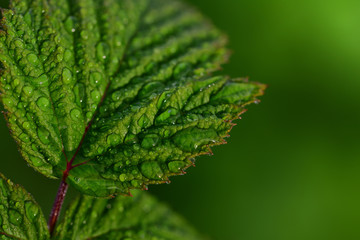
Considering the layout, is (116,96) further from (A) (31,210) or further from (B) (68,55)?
(A) (31,210)

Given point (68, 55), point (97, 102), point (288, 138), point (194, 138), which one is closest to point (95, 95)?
point (97, 102)

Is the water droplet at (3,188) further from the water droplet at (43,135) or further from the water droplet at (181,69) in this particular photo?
the water droplet at (181,69)

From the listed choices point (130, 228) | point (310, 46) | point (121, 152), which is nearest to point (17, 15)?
point (121, 152)

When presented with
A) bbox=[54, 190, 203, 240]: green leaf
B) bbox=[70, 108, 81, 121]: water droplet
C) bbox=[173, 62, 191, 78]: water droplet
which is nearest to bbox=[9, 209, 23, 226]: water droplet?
bbox=[54, 190, 203, 240]: green leaf

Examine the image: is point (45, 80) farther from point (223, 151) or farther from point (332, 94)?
point (332, 94)

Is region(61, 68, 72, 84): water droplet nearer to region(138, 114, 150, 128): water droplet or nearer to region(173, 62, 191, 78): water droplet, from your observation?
region(138, 114, 150, 128): water droplet

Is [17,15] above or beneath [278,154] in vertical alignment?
above

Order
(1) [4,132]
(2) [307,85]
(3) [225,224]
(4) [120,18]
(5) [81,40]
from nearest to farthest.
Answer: (5) [81,40] → (4) [120,18] → (1) [4,132] → (3) [225,224] → (2) [307,85]
